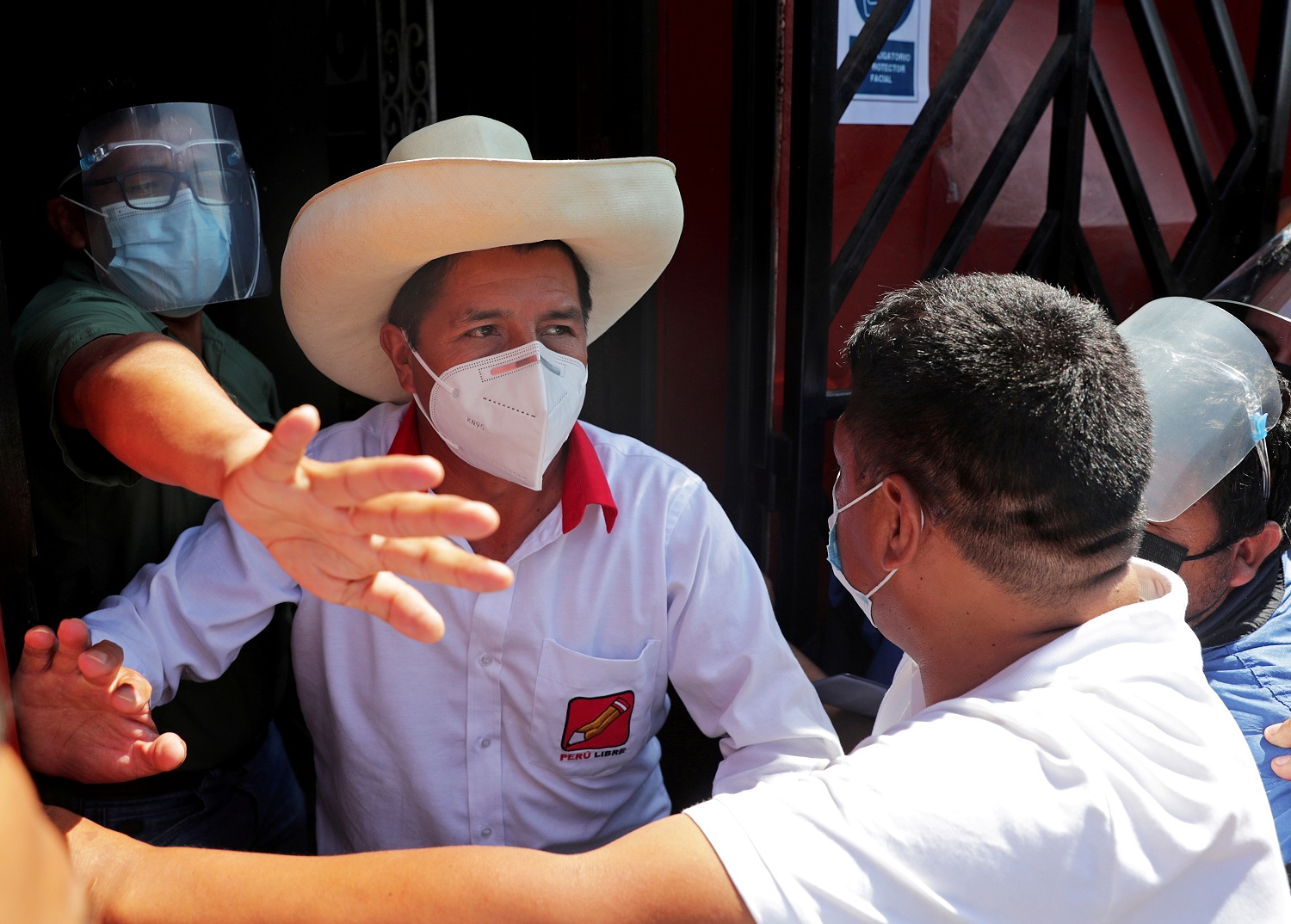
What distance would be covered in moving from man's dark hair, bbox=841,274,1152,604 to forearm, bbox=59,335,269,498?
2.74 ft

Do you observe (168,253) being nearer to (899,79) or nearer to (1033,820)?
(1033,820)

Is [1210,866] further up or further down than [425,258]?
further down

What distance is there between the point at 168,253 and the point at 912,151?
202 cm

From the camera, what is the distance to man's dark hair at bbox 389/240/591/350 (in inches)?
71.0

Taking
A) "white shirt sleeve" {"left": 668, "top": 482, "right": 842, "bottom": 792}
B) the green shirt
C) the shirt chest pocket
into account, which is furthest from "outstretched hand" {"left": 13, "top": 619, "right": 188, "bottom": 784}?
"white shirt sleeve" {"left": 668, "top": 482, "right": 842, "bottom": 792}

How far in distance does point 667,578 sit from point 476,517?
100cm

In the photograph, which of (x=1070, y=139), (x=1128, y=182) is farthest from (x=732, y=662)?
(x=1128, y=182)

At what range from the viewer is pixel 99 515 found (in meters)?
1.88

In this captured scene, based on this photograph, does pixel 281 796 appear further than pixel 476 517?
Yes

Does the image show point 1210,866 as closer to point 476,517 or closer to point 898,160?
point 476,517

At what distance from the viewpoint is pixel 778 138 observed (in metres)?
2.82

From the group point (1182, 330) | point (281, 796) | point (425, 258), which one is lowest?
point (281, 796)

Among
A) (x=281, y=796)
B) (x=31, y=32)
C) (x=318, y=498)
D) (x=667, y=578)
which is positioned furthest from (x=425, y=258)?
(x=31, y=32)

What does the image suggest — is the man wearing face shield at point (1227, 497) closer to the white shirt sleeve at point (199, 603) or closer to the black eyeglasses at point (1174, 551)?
the black eyeglasses at point (1174, 551)
